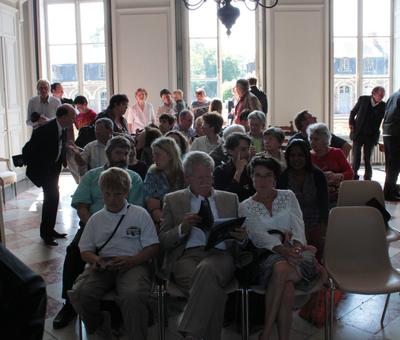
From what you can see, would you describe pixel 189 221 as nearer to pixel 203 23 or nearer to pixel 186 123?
pixel 186 123

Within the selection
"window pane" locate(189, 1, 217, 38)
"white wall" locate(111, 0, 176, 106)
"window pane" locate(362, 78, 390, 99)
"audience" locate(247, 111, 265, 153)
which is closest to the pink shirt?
"white wall" locate(111, 0, 176, 106)

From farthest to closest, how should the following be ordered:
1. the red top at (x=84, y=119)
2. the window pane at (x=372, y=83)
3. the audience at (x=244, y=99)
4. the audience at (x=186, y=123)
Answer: the window pane at (x=372, y=83) < the red top at (x=84, y=119) < the audience at (x=244, y=99) < the audience at (x=186, y=123)

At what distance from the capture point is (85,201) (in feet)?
12.2

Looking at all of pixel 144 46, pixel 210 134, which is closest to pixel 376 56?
pixel 144 46

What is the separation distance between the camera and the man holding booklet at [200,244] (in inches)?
110

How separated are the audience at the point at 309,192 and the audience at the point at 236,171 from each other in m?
0.26

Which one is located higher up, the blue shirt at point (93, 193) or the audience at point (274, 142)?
the audience at point (274, 142)

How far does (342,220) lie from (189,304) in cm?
121

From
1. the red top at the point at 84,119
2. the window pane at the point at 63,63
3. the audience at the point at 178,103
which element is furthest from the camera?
the window pane at the point at 63,63

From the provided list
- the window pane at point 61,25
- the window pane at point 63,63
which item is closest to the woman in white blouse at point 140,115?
the window pane at point 63,63

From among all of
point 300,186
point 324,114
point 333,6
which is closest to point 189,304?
point 300,186

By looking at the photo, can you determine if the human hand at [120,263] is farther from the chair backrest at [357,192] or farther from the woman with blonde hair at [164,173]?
the chair backrest at [357,192]

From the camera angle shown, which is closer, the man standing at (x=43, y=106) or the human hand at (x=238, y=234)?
the human hand at (x=238, y=234)

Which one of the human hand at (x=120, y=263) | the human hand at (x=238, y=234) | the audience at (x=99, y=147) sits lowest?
the human hand at (x=120, y=263)
